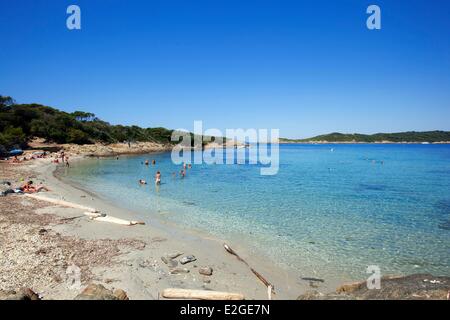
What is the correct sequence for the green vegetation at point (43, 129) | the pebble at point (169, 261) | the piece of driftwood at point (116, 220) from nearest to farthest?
the pebble at point (169, 261)
the piece of driftwood at point (116, 220)
the green vegetation at point (43, 129)

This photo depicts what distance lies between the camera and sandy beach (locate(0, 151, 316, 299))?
299 inches

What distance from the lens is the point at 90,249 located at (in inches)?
393

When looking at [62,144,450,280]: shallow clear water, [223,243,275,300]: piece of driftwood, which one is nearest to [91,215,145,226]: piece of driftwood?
[62,144,450,280]: shallow clear water

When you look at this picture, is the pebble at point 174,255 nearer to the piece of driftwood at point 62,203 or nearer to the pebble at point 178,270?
the pebble at point 178,270

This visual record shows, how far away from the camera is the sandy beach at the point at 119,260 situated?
7.59m

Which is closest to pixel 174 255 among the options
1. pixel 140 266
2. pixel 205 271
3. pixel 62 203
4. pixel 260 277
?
pixel 140 266

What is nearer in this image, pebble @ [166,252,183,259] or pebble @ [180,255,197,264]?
pebble @ [180,255,197,264]

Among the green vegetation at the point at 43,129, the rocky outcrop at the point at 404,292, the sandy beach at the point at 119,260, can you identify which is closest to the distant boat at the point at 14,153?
the green vegetation at the point at 43,129

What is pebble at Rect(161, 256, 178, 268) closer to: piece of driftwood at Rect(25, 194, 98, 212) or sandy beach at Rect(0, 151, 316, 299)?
sandy beach at Rect(0, 151, 316, 299)

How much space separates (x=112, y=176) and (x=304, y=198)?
74.6ft

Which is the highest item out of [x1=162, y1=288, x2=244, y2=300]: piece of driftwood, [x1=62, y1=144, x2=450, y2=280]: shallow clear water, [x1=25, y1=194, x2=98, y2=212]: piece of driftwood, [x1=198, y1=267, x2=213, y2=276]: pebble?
[x1=25, y1=194, x2=98, y2=212]: piece of driftwood

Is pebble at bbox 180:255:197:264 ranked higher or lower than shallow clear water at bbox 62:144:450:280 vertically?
higher
